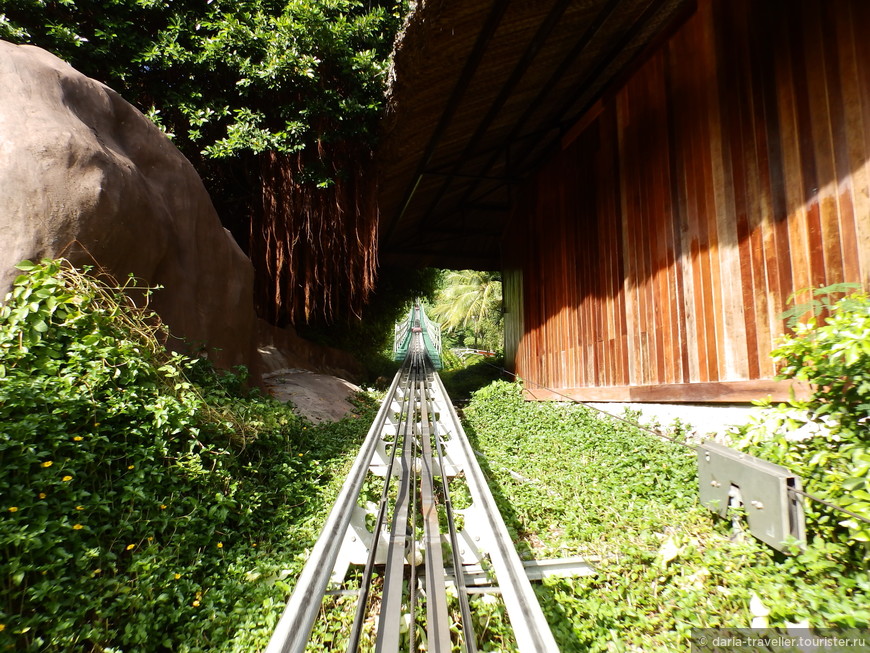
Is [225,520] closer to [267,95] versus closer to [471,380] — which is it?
[267,95]

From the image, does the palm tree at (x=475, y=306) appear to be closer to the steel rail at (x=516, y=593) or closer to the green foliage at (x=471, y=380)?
the green foliage at (x=471, y=380)

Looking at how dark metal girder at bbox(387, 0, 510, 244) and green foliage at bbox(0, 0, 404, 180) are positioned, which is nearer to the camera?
dark metal girder at bbox(387, 0, 510, 244)

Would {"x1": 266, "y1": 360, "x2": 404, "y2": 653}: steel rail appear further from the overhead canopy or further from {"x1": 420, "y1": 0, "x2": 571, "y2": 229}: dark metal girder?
{"x1": 420, "y1": 0, "x2": 571, "y2": 229}: dark metal girder

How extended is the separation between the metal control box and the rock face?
14.2 ft

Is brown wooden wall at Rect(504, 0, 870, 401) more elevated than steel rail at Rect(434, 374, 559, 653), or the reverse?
brown wooden wall at Rect(504, 0, 870, 401)

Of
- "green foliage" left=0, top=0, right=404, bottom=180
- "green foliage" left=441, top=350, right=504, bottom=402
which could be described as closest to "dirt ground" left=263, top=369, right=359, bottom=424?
"green foliage" left=441, top=350, right=504, bottom=402

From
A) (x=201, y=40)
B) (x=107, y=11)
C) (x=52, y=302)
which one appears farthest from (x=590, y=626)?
(x=107, y=11)

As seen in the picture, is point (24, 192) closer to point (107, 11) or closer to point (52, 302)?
point (52, 302)

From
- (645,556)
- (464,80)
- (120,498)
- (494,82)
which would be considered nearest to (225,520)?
(120,498)

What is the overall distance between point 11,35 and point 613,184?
731 cm

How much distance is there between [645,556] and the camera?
2312 mm

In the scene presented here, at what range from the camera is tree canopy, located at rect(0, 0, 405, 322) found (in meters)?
5.42

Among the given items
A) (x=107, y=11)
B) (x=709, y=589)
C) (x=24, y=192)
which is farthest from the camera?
(x=107, y=11)

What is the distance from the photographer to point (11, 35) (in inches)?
183
